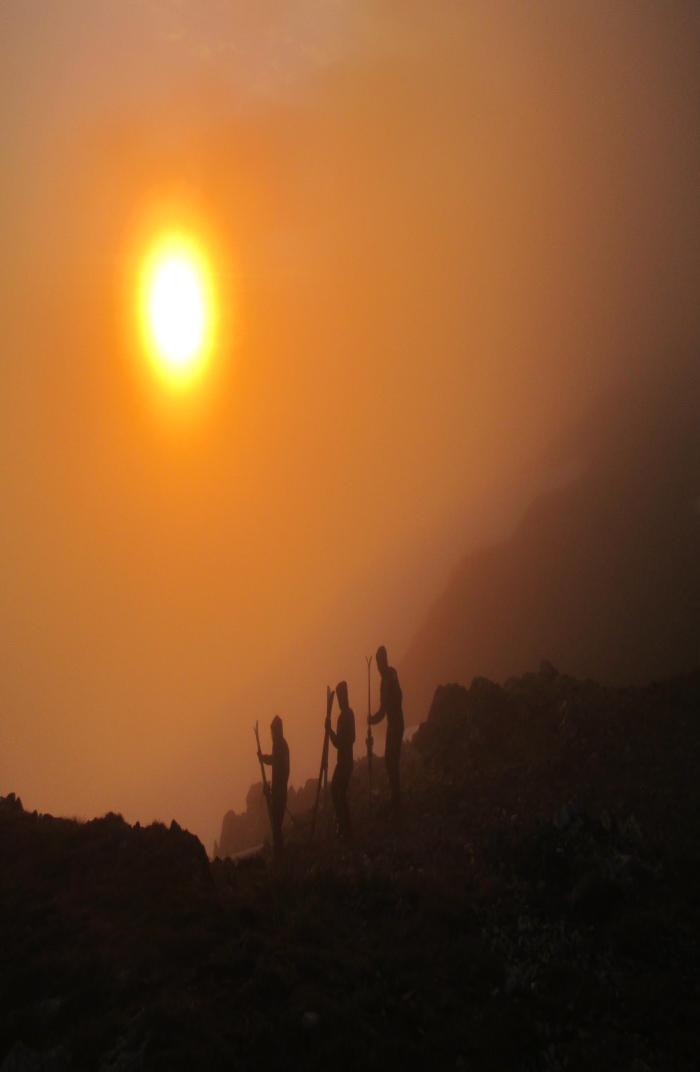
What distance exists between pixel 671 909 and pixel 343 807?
37.5ft

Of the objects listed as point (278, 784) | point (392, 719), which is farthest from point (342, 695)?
point (278, 784)

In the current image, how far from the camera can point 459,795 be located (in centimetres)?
2589

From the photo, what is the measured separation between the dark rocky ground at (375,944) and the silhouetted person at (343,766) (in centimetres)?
96

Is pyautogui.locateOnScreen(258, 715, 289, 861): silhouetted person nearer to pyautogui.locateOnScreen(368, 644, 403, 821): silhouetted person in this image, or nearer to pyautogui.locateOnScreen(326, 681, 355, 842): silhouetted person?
pyautogui.locateOnScreen(326, 681, 355, 842): silhouetted person

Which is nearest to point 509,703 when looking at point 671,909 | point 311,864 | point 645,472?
point 311,864

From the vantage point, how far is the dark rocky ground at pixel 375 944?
10117 millimetres

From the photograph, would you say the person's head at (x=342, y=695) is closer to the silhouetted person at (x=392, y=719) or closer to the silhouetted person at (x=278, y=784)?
the silhouetted person at (x=392, y=719)

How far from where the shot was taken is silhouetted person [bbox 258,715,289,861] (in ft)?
77.3

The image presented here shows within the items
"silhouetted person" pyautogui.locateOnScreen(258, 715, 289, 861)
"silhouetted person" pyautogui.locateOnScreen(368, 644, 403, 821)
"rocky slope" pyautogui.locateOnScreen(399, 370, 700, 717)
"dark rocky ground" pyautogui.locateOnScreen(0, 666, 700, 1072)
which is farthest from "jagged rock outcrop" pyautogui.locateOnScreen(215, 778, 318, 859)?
"rocky slope" pyautogui.locateOnScreen(399, 370, 700, 717)

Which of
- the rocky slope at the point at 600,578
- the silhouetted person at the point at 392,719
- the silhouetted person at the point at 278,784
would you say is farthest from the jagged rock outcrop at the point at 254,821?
the rocky slope at the point at 600,578

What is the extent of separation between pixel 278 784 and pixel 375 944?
35.8ft

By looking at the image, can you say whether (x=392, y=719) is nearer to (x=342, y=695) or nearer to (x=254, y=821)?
(x=342, y=695)

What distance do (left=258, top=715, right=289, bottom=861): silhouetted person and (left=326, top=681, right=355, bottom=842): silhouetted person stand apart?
6.00 ft

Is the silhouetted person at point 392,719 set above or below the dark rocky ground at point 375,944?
above
